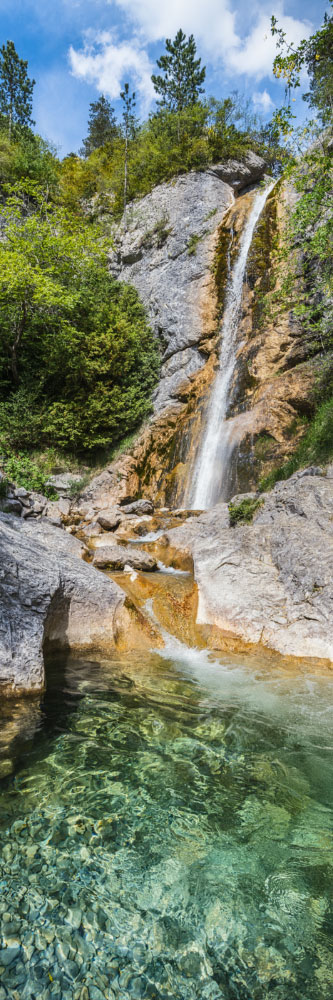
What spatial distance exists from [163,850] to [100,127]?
164 feet

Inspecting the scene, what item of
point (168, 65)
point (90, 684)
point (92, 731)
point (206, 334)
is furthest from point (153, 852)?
point (168, 65)

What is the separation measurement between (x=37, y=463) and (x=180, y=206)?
16386mm

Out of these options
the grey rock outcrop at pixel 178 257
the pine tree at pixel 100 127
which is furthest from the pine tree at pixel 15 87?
the grey rock outcrop at pixel 178 257

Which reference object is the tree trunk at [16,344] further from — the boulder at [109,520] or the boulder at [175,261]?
the boulder at [109,520]

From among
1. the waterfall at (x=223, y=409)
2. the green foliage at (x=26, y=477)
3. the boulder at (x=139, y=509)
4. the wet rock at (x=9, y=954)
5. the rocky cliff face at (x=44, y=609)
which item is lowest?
the wet rock at (x=9, y=954)

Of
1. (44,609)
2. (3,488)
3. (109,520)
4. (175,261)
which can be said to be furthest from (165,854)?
(175,261)

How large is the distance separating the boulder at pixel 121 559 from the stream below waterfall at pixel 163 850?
4.68m

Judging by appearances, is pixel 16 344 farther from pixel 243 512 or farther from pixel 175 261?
pixel 243 512

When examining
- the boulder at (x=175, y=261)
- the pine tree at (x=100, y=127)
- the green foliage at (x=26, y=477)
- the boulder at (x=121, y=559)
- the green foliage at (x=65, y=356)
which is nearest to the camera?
the boulder at (x=121, y=559)

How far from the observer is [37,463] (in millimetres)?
18125

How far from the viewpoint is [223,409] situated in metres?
17.0

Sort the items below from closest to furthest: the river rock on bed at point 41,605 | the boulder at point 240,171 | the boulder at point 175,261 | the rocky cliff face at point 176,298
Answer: the river rock on bed at point 41,605
the rocky cliff face at point 176,298
the boulder at point 175,261
the boulder at point 240,171

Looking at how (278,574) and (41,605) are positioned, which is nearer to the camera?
(41,605)

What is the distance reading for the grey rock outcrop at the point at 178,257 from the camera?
65.3 ft
